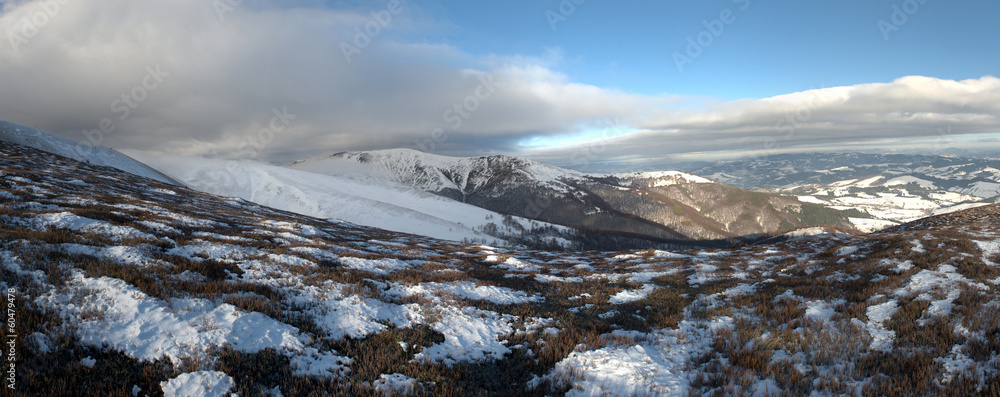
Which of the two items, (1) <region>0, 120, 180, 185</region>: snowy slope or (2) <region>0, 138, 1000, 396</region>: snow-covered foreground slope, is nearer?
(2) <region>0, 138, 1000, 396</region>: snow-covered foreground slope

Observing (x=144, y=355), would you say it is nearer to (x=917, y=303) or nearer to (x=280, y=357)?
(x=280, y=357)

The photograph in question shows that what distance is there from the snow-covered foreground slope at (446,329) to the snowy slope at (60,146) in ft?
484

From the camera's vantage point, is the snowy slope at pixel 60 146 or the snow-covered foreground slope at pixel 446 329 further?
the snowy slope at pixel 60 146

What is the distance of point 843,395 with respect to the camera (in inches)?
271

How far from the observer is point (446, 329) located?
11.2 meters

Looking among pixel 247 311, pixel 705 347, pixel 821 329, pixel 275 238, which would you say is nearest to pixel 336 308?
pixel 247 311

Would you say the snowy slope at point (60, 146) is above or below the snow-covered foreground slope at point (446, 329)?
above

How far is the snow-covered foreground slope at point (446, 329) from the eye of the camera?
7.15m

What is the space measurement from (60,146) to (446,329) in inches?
7234

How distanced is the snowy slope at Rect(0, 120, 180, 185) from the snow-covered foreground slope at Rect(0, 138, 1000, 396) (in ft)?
484

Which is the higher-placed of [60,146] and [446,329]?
[60,146]

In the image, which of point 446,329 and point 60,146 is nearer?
point 446,329

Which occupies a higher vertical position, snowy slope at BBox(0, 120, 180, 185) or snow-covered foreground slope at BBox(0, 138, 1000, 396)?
snowy slope at BBox(0, 120, 180, 185)

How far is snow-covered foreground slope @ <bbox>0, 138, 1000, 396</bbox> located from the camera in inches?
282
